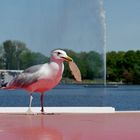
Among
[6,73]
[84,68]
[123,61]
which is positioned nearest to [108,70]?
[123,61]

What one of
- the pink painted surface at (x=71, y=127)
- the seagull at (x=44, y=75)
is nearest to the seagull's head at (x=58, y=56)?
the seagull at (x=44, y=75)

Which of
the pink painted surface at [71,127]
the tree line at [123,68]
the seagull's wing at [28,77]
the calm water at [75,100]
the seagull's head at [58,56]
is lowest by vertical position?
the calm water at [75,100]

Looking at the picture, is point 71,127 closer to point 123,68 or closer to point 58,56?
point 58,56

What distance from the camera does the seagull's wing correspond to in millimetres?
8438

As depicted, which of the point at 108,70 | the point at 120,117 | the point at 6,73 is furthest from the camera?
the point at 108,70

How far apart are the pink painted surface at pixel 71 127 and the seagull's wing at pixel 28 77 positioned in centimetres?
55

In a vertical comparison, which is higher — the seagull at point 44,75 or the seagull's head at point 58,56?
the seagull's head at point 58,56

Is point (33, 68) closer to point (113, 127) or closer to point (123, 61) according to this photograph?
point (113, 127)

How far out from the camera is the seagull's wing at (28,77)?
8.44 meters

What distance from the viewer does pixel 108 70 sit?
71.8 metres

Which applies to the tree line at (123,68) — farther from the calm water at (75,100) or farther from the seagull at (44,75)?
the seagull at (44,75)

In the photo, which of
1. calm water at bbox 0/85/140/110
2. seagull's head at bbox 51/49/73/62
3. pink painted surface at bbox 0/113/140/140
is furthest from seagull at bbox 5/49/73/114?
calm water at bbox 0/85/140/110

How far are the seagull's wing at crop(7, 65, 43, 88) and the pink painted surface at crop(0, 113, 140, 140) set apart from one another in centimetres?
55

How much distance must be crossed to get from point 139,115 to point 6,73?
2424 centimetres
